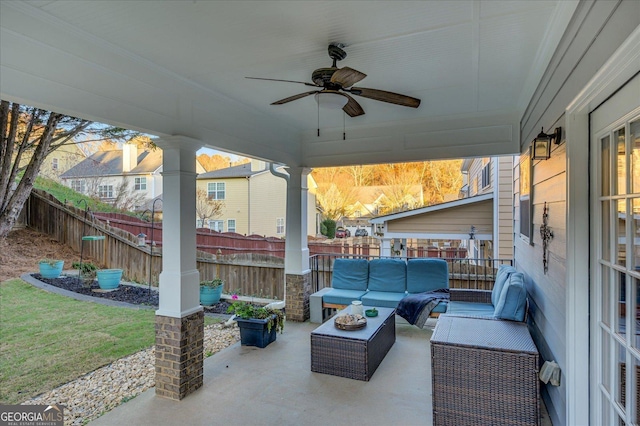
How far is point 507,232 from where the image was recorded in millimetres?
7324

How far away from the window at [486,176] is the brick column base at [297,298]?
18.2 ft

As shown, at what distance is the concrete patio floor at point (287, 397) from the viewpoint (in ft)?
9.42

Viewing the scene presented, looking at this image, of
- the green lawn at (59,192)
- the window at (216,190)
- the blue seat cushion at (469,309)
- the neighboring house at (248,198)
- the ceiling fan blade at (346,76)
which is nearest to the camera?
the ceiling fan blade at (346,76)

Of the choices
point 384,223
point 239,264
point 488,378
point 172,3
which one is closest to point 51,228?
point 239,264

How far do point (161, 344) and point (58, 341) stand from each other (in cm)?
243

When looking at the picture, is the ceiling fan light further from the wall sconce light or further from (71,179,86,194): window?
(71,179,86,194): window

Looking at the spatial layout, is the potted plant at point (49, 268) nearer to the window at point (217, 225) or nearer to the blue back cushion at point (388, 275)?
the blue back cushion at point (388, 275)

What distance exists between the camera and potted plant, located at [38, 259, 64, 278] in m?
7.61

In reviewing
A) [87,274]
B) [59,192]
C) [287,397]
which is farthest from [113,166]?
[287,397]

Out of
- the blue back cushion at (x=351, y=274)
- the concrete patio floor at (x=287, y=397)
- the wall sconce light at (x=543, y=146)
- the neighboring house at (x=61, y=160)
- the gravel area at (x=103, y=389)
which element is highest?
the neighboring house at (x=61, y=160)

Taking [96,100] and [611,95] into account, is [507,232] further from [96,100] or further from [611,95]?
[96,100]

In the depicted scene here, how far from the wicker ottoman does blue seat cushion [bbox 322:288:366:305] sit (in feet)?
7.65

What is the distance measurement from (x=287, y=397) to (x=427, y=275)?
292 centimetres

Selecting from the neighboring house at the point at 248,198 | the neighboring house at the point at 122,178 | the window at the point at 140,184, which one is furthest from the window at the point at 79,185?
the neighboring house at the point at 248,198
